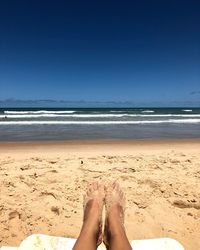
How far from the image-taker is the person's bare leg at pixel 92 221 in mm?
2051

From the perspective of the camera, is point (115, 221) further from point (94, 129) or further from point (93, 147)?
point (94, 129)

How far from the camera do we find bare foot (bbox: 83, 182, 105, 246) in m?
2.38

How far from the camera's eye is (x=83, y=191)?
3836 mm

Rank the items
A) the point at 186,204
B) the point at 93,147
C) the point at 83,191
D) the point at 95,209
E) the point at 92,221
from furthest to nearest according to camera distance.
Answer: the point at 93,147 → the point at 83,191 → the point at 186,204 → the point at 95,209 → the point at 92,221

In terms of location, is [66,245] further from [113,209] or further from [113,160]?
[113,160]

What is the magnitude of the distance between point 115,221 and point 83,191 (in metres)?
1.37

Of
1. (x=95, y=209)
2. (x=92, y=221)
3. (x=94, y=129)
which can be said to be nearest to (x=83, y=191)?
(x=95, y=209)

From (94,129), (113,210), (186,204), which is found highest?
(113,210)

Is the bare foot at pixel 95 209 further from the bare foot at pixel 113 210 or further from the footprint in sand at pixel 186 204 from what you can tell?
A: the footprint in sand at pixel 186 204

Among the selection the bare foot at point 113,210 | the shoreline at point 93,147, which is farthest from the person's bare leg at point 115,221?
the shoreline at point 93,147

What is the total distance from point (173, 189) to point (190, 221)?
688 millimetres

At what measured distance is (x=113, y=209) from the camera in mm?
2816

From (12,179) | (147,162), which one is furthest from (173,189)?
(12,179)

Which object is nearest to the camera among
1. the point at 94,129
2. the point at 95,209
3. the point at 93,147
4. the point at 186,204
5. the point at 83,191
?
the point at 95,209
